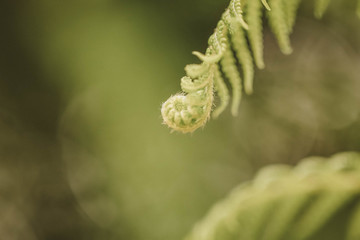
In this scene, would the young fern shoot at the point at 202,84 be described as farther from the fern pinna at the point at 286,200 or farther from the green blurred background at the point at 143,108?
the green blurred background at the point at 143,108

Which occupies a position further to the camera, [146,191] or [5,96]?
[5,96]

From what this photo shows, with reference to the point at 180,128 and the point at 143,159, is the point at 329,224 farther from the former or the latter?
the point at 143,159

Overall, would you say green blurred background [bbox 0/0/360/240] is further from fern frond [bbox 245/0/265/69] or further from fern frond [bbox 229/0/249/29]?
fern frond [bbox 229/0/249/29]

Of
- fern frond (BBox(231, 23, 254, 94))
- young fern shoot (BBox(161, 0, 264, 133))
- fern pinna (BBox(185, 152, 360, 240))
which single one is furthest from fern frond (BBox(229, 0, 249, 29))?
fern pinna (BBox(185, 152, 360, 240))

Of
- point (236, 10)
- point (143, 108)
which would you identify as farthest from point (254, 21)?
point (143, 108)

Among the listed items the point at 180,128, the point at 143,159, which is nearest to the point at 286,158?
the point at 143,159

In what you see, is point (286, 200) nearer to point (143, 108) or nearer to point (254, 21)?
point (254, 21)

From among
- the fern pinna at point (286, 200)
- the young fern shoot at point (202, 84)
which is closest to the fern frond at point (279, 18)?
the young fern shoot at point (202, 84)
